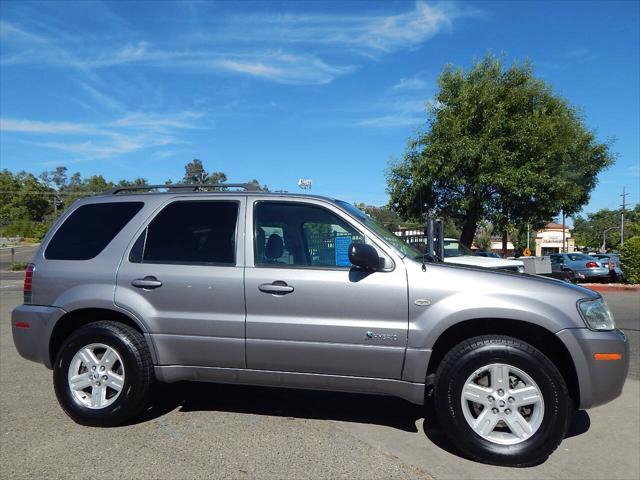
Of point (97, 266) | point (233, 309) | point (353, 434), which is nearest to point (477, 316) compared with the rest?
point (353, 434)

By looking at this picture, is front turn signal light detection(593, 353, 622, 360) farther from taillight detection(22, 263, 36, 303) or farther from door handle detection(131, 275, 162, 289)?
taillight detection(22, 263, 36, 303)

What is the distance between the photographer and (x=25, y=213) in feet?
257

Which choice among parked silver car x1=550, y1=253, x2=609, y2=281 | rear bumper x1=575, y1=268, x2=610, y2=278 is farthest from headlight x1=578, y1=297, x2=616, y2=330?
rear bumper x1=575, y1=268, x2=610, y2=278

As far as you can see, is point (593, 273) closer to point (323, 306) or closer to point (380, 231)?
point (380, 231)

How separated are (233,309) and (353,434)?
4.44ft

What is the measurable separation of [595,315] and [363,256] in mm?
1669

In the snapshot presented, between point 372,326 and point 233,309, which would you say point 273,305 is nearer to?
point 233,309

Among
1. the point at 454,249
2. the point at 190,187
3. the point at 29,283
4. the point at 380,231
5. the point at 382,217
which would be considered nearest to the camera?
the point at 380,231

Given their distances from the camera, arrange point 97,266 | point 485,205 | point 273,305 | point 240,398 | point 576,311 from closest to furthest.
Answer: point 576,311
point 273,305
point 97,266
point 240,398
point 485,205

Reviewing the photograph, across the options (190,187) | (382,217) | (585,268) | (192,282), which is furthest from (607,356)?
(585,268)

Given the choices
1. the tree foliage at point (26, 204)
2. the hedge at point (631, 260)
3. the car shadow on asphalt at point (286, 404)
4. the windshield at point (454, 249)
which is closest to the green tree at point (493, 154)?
the hedge at point (631, 260)

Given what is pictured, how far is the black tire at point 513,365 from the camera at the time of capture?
11.1 ft

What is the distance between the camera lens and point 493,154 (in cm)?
1673

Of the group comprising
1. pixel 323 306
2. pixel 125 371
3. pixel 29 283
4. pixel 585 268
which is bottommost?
pixel 585 268
